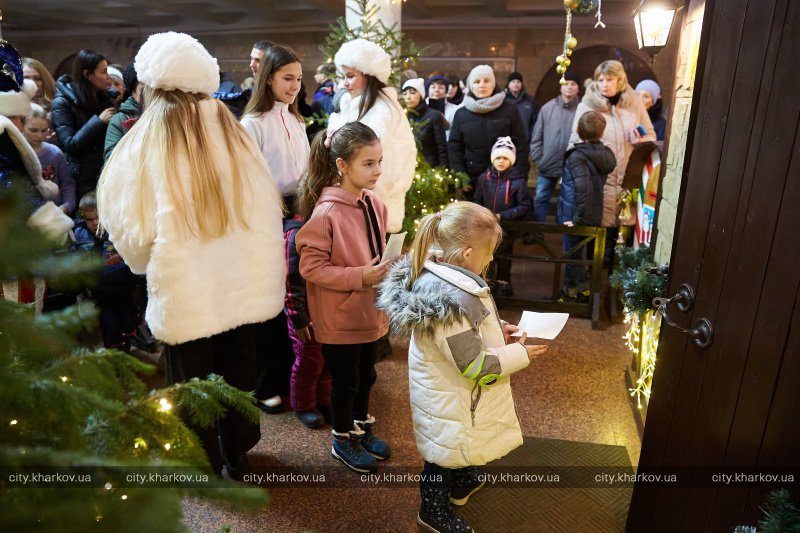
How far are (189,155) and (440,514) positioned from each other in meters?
1.71

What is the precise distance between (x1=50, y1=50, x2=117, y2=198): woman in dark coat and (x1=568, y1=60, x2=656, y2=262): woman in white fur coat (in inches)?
159

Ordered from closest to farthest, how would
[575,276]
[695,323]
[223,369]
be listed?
[695,323], [223,369], [575,276]

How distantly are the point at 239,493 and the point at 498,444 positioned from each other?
156cm

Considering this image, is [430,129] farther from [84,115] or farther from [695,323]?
[695,323]

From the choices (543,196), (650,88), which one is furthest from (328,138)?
(650,88)

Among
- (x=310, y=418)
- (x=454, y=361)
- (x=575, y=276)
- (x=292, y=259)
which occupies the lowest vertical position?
Answer: (x=310, y=418)

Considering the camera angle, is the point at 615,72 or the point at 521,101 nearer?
the point at 615,72

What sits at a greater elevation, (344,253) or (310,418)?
(344,253)

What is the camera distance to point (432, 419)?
2.12 metres

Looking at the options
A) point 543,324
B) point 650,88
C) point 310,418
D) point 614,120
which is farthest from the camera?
point 650,88

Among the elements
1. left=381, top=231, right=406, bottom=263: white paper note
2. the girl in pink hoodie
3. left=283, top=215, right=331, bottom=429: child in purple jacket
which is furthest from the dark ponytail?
left=381, top=231, right=406, bottom=263: white paper note

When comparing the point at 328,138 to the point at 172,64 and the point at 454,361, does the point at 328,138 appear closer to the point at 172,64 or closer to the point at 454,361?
the point at 172,64

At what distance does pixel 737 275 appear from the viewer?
1612mm

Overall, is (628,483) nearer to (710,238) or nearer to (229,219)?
(710,238)
